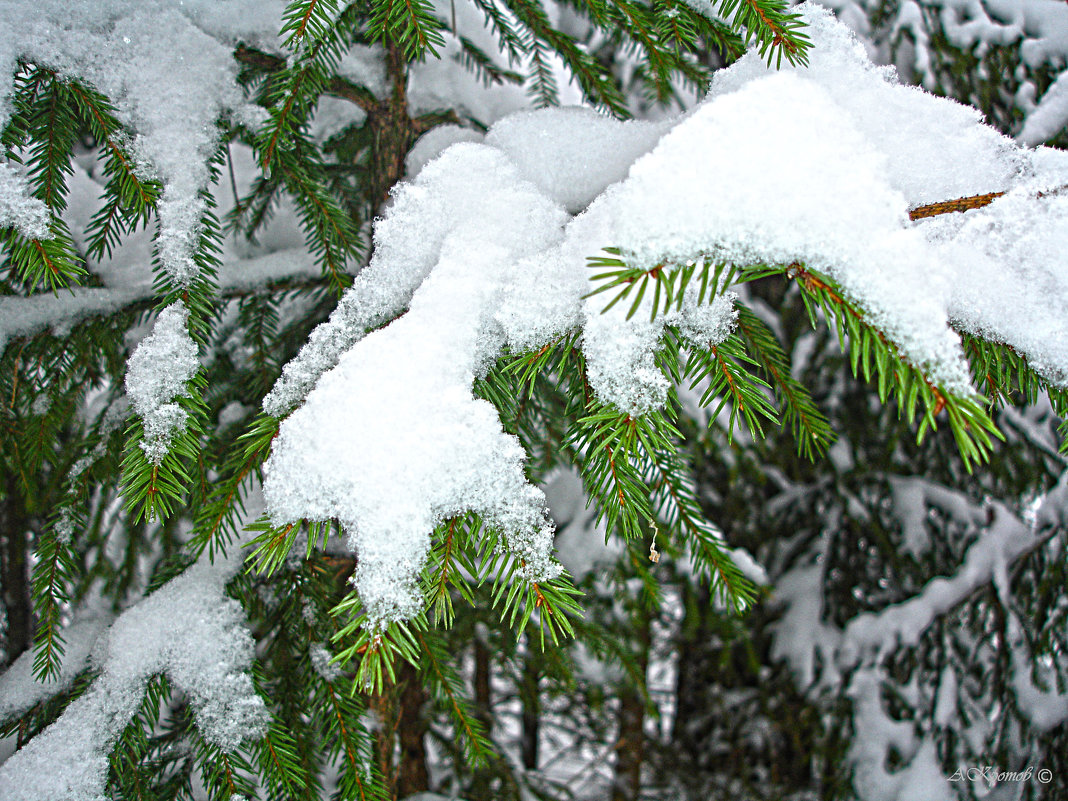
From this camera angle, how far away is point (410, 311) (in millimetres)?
909

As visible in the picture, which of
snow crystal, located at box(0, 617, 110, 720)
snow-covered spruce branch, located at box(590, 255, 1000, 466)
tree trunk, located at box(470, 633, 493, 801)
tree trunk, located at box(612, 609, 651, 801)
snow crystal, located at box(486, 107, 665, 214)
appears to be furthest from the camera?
tree trunk, located at box(612, 609, 651, 801)

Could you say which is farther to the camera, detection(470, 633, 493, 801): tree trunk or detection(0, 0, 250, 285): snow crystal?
detection(470, 633, 493, 801): tree trunk

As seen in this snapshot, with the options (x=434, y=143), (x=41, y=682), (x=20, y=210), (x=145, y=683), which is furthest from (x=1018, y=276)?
(x=41, y=682)

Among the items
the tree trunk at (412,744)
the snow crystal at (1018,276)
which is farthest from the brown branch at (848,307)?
the tree trunk at (412,744)

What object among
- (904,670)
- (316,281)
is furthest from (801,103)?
(904,670)

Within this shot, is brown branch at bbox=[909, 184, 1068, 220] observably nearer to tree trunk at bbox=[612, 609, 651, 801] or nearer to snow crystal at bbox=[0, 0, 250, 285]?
snow crystal at bbox=[0, 0, 250, 285]

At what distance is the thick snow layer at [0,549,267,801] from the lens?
1.02 m

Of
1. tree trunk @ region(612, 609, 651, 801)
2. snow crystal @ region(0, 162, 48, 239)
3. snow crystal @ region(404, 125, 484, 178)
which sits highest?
snow crystal @ region(404, 125, 484, 178)

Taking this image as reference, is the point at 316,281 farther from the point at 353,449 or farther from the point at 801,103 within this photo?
the point at 801,103

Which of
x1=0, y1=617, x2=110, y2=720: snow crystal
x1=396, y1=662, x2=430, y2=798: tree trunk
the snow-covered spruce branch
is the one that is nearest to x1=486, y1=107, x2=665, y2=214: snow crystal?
the snow-covered spruce branch

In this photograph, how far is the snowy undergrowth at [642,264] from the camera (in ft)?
2.28

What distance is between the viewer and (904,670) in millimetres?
2895

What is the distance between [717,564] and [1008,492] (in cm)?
261

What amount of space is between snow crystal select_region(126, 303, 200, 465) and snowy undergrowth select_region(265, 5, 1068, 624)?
181 millimetres
